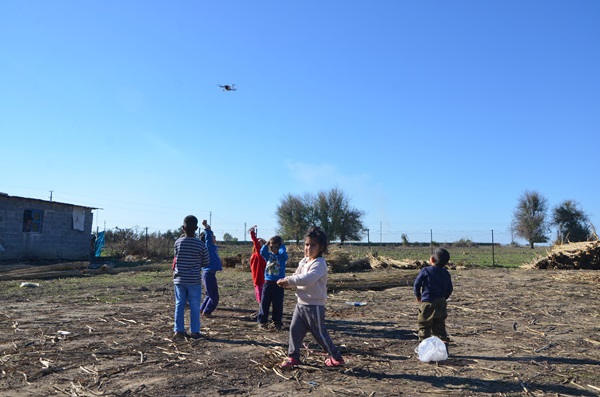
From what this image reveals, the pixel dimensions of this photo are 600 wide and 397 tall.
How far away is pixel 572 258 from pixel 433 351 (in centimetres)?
1888

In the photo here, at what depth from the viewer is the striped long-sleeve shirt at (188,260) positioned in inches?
287

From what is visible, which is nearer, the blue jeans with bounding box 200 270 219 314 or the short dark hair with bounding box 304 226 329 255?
the short dark hair with bounding box 304 226 329 255

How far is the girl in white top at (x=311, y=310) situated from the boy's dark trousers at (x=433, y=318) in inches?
61.7

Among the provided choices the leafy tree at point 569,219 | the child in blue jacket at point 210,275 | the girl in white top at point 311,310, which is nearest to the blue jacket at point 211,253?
the child in blue jacket at point 210,275

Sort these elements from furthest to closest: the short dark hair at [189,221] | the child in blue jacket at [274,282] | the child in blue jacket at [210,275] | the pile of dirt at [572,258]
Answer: the pile of dirt at [572,258] → the child in blue jacket at [210,275] → the child in blue jacket at [274,282] → the short dark hair at [189,221]

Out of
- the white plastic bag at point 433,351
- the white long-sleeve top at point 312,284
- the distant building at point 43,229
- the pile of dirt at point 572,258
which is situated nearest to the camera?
the white long-sleeve top at point 312,284

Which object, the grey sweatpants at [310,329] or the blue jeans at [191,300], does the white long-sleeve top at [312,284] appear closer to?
the grey sweatpants at [310,329]

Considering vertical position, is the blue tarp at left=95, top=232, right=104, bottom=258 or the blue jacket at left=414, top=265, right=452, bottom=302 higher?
the blue tarp at left=95, top=232, right=104, bottom=258

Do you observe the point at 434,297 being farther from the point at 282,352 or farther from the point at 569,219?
the point at 569,219

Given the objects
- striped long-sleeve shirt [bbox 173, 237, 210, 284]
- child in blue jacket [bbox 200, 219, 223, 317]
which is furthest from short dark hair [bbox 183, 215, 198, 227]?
child in blue jacket [bbox 200, 219, 223, 317]

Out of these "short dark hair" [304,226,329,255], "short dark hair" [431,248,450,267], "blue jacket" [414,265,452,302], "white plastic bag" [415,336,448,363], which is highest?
"short dark hair" [304,226,329,255]

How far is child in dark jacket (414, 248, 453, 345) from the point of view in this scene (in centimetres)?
657

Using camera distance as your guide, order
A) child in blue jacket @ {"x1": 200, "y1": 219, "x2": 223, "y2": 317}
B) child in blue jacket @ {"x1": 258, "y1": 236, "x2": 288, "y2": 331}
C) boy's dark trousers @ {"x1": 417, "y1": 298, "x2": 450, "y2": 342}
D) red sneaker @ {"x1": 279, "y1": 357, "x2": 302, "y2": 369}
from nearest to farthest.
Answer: red sneaker @ {"x1": 279, "y1": 357, "x2": 302, "y2": 369}
boy's dark trousers @ {"x1": 417, "y1": 298, "x2": 450, "y2": 342}
child in blue jacket @ {"x1": 258, "y1": 236, "x2": 288, "y2": 331}
child in blue jacket @ {"x1": 200, "y1": 219, "x2": 223, "y2": 317}

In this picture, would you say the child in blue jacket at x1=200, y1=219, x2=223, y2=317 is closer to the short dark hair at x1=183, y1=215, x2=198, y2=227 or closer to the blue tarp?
the short dark hair at x1=183, y1=215, x2=198, y2=227
